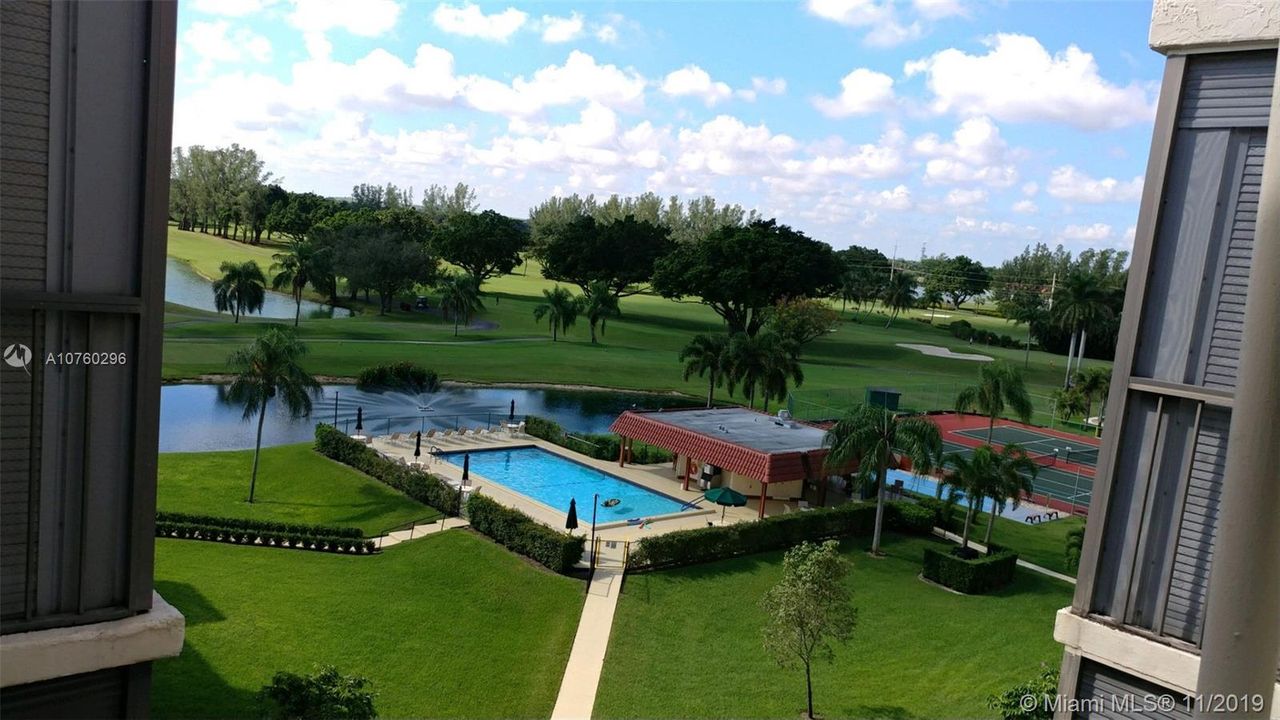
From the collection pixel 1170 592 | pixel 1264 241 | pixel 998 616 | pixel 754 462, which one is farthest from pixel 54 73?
pixel 754 462

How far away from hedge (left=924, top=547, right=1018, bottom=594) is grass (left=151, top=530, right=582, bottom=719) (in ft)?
33.9

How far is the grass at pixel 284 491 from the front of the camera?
26.3m

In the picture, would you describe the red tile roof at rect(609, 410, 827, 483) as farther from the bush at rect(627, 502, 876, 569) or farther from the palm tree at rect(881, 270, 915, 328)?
the palm tree at rect(881, 270, 915, 328)

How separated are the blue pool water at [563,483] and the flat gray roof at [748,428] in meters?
3.03

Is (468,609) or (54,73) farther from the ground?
(54,73)

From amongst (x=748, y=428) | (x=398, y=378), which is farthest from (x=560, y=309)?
(x=748, y=428)

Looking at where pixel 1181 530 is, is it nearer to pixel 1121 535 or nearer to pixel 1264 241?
pixel 1121 535

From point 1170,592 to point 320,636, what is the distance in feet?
51.9

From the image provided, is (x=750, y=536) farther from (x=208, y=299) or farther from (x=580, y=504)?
(x=208, y=299)

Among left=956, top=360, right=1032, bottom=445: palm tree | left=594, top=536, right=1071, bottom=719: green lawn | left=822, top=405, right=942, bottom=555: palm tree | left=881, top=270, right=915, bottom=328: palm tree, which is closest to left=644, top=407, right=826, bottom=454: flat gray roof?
left=822, top=405, right=942, bottom=555: palm tree

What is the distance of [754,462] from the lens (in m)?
29.1

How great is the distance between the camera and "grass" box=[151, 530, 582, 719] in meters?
15.9

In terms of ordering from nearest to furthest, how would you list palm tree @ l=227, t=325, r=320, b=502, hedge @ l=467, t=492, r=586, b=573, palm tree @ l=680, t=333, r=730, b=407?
hedge @ l=467, t=492, r=586, b=573, palm tree @ l=227, t=325, r=320, b=502, palm tree @ l=680, t=333, r=730, b=407

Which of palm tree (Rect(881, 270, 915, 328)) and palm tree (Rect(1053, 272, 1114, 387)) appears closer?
palm tree (Rect(1053, 272, 1114, 387))
